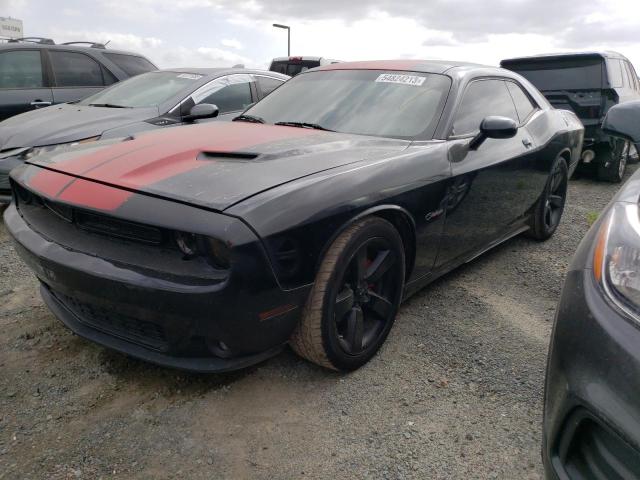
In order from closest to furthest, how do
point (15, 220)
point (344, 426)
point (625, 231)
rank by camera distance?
1. point (625, 231)
2. point (344, 426)
3. point (15, 220)

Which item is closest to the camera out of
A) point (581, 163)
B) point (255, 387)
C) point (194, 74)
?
point (255, 387)

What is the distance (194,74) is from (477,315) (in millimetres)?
3789

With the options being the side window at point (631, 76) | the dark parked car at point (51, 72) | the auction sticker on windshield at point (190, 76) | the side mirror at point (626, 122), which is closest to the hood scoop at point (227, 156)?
the side mirror at point (626, 122)

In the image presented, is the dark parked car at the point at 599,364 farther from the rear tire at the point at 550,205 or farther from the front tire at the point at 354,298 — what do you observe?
the rear tire at the point at 550,205

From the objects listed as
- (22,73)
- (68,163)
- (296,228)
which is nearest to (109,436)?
(296,228)

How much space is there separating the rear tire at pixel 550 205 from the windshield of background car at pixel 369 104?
1.53 metres

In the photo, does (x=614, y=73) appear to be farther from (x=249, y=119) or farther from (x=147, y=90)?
(x=147, y=90)

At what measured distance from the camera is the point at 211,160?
86.4 inches

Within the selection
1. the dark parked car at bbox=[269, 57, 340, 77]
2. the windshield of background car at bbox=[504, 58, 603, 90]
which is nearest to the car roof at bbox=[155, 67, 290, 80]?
the windshield of background car at bbox=[504, 58, 603, 90]

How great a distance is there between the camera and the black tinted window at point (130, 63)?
6633 mm

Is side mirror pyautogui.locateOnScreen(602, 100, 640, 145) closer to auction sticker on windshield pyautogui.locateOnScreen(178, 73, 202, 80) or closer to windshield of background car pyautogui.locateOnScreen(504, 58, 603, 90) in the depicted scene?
auction sticker on windshield pyautogui.locateOnScreen(178, 73, 202, 80)

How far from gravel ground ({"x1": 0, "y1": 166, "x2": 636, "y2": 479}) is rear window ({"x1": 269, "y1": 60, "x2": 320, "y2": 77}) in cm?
884

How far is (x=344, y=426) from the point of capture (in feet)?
→ 6.63

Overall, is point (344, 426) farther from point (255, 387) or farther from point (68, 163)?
point (68, 163)
